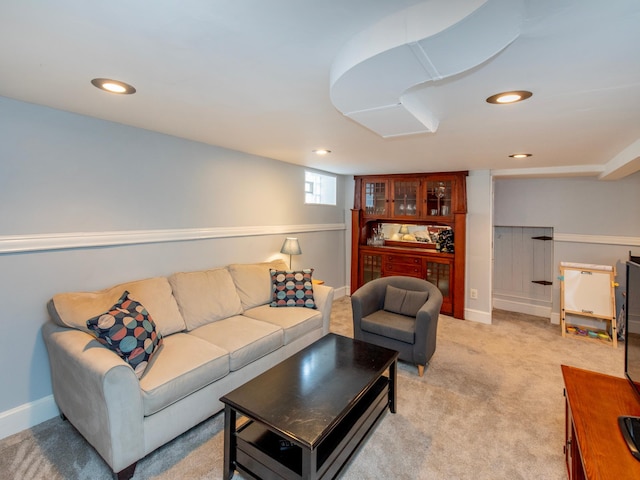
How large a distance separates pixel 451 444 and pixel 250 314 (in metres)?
1.93

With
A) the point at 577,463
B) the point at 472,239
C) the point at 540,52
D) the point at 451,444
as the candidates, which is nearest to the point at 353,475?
the point at 451,444

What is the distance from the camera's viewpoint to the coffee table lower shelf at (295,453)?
1503 mm

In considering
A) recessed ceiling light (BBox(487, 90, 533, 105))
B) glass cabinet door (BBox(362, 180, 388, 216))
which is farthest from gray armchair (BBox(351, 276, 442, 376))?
glass cabinet door (BBox(362, 180, 388, 216))

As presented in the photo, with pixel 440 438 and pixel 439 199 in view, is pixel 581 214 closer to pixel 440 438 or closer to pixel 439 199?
pixel 439 199

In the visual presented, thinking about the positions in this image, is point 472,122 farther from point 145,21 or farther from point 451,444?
point 451,444

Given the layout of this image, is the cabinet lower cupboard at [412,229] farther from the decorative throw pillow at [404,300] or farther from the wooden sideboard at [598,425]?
the wooden sideboard at [598,425]

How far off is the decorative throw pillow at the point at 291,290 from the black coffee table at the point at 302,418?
1120 mm

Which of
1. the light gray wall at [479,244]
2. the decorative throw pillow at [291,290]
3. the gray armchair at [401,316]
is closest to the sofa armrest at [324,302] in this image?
the decorative throw pillow at [291,290]

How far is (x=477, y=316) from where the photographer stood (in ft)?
14.3

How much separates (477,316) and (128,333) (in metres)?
4.20

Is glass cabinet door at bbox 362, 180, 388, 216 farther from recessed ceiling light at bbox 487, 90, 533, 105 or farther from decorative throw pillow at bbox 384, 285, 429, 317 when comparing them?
recessed ceiling light at bbox 487, 90, 533, 105

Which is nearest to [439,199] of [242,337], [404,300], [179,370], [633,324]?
[404,300]

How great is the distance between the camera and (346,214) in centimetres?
547

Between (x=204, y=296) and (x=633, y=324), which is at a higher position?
(x=633, y=324)
